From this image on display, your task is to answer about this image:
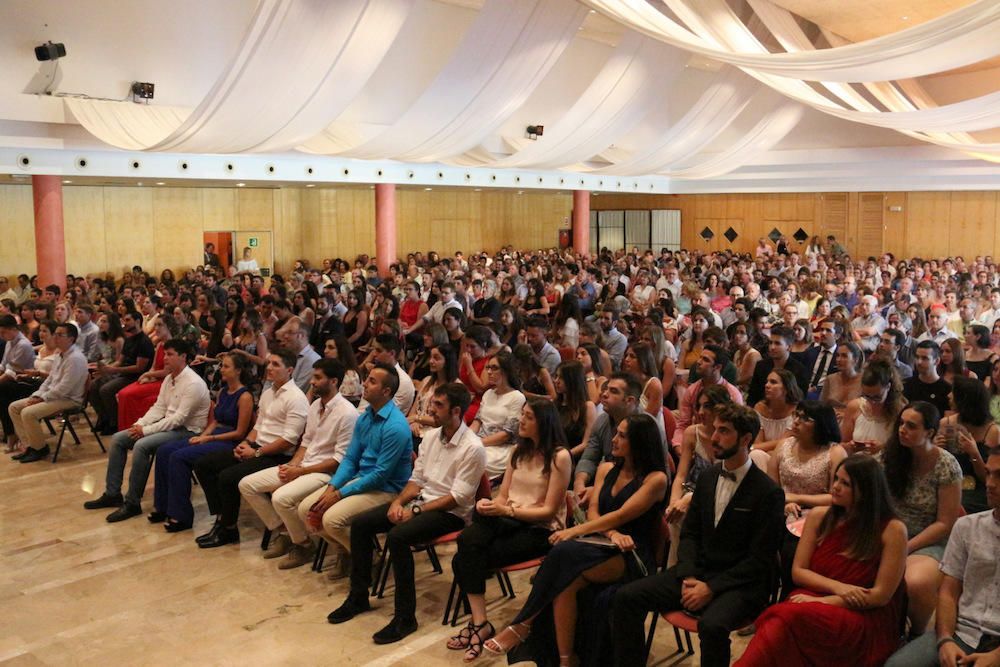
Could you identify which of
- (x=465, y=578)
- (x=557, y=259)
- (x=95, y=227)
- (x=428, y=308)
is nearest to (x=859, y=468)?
(x=465, y=578)

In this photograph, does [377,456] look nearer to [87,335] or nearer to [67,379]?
[67,379]

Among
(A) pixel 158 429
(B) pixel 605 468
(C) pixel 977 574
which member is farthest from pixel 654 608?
(A) pixel 158 429

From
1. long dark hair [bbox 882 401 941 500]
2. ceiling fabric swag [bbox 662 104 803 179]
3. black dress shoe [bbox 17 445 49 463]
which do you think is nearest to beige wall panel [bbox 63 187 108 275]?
black dress shoe [bbox 17 445 49 463]

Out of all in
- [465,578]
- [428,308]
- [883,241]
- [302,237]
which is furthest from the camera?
[883,241]

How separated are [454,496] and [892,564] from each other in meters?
2.00

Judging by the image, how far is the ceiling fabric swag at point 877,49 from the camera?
6367mm

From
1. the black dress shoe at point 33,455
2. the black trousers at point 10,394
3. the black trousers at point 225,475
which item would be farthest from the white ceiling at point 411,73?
the black trousers at point 225,475

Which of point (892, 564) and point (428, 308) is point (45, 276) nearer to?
point (428, 308)

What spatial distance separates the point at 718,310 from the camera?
11.0 meters

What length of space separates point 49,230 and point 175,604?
9.49m

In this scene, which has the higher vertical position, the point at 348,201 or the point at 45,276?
the point at 348,201

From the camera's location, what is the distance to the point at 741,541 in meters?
3.54

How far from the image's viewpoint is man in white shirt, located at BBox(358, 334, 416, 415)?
239 inches

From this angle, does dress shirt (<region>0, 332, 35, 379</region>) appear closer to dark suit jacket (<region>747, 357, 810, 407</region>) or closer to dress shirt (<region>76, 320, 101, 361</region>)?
dress shirt (<region>76, 320, 101, 361</region>)
